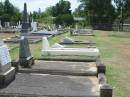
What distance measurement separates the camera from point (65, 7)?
297 feet

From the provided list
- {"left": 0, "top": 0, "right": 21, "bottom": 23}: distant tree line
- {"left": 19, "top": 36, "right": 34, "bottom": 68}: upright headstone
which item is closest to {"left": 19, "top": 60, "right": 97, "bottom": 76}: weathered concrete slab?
{"left": 19, "top": 36, "right": 34, "bottom": 68}: upright headstone

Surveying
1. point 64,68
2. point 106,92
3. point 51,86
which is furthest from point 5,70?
point 64,68

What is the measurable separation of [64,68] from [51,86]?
9.11ft

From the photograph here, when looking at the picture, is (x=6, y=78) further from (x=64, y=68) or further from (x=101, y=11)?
(x=101, y=11)

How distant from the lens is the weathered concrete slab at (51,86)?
7.65m

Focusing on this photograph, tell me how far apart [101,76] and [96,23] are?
60.0 metres

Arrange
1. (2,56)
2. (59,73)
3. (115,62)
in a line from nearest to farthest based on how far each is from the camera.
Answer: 1. (2,56)
2. (59,73)
3. (115,62)

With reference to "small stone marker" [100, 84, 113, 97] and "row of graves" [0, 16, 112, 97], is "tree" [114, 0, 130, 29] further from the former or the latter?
"small stone marker" [100, 84, 113, 97]

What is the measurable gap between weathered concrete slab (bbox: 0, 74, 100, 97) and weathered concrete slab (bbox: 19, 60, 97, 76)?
401 millimetres

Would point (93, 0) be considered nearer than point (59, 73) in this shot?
No

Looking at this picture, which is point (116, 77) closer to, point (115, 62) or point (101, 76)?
point (101, 76)

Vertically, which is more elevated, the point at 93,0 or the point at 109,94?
the point at 93,0

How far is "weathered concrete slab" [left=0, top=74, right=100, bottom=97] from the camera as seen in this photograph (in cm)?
765

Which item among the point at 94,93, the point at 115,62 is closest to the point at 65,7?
the point at 115,62
